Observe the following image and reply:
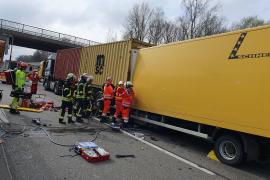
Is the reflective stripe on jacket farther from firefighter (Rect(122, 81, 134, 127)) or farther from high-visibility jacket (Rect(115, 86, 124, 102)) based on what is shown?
firefighter (Rect(122, 81, 134, 127))

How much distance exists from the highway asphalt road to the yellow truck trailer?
1.67 ft

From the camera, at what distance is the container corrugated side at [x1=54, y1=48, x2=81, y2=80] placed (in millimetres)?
17797

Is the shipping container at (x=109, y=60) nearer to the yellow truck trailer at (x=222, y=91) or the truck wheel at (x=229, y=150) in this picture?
the yellow truck trailer at (x=222, y=91)

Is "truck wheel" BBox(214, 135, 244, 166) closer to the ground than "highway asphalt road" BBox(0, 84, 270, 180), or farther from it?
farther from it

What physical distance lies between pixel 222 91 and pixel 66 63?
47.8ft

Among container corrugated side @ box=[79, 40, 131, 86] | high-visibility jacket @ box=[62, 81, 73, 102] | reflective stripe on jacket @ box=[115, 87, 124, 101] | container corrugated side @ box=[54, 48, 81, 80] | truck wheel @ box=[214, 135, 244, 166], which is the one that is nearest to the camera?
truck wheel @ box=[214, 135, 244, 166]

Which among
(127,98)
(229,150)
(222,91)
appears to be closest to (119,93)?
(127,98)

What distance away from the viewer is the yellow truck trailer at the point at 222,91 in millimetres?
6188

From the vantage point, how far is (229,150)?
22.8 ft

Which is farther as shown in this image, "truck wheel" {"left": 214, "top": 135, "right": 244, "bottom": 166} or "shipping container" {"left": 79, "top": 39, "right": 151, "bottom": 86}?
"shipping container" {"left": 79, "top": 39, "right": 151, "bottom": 86}

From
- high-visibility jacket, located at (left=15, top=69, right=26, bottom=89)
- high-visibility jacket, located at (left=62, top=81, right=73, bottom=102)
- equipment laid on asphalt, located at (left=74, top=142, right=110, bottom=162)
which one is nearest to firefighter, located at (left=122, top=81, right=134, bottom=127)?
high-visibility jacket, located at (left=62, top=81, right=73, bottom=102)

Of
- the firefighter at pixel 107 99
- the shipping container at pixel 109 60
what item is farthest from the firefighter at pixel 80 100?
the shipping container at pixel 109 60

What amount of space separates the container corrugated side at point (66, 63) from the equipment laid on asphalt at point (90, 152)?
11252mm

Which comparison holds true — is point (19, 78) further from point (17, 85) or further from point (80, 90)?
point (80, 90)
